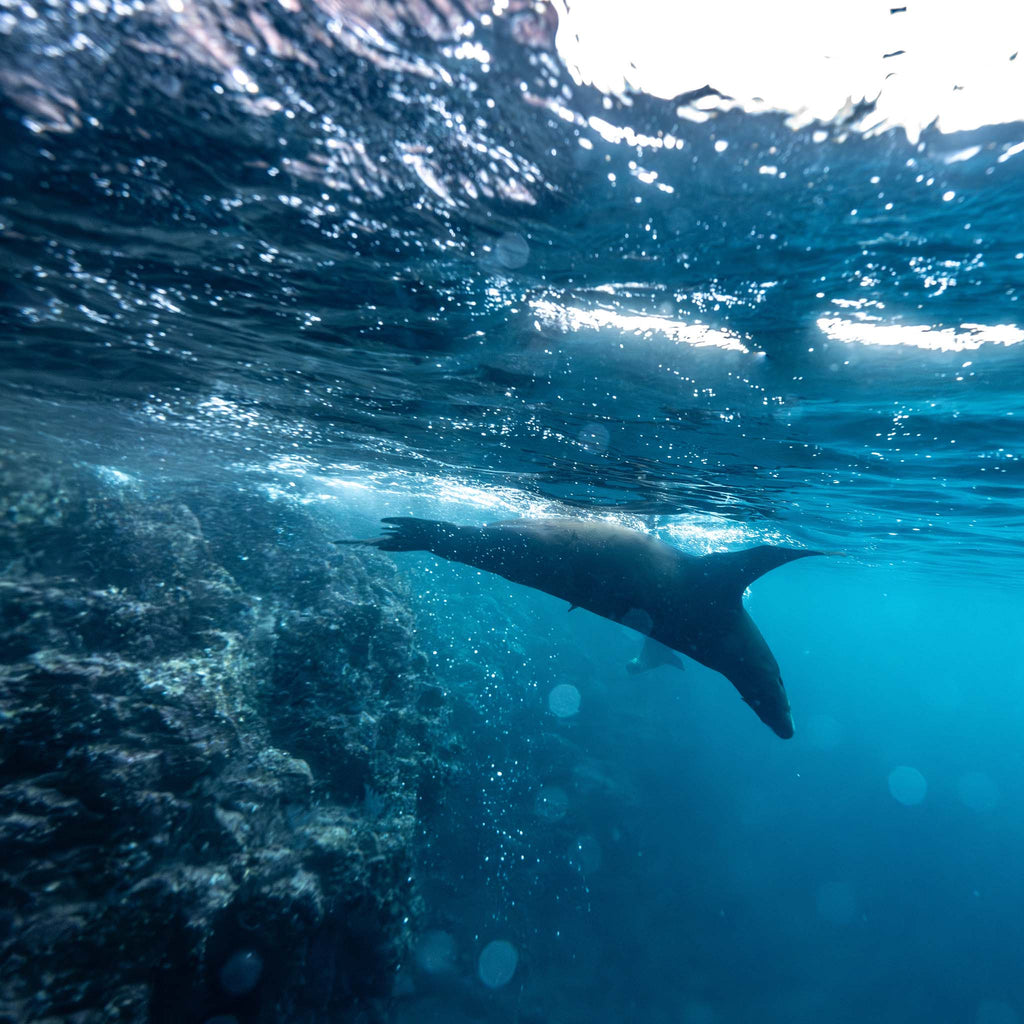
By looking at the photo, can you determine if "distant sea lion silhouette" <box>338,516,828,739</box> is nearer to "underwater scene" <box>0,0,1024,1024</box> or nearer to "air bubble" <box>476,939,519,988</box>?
"underwater scene" <box>0,0,1024,1024</box>

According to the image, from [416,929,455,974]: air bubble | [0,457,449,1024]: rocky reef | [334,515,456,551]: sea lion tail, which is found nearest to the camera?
[0,457,449,1024]: rocky reef

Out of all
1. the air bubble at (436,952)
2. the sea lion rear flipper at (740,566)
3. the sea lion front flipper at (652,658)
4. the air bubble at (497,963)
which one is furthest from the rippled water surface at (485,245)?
the air bubble at (497,963)

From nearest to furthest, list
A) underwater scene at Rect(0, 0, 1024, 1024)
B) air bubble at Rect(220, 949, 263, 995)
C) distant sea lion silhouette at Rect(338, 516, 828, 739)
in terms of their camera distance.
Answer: underwater scene at Rect(0, 0, 1024, 1024) < air bubble at Rect(220, 949, 263, 995) < distant sea lion silhouette at Rect(338, 516, 828, 739)

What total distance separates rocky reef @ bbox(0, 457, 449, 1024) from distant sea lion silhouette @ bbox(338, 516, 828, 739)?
372 centimetres

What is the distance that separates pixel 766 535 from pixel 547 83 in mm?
22906

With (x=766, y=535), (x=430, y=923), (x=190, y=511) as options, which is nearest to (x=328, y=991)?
(x=430, y=923)

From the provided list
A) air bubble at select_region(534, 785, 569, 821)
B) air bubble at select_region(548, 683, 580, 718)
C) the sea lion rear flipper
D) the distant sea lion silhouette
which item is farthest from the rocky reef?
air bubble at select_region(548, 683, 580, 718)

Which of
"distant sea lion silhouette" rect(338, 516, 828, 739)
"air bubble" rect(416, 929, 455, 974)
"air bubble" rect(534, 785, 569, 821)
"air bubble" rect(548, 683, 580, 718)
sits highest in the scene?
"distant sea lion silhouette" rect(338, 516, 828, 739)

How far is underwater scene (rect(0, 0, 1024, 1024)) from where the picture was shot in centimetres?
334

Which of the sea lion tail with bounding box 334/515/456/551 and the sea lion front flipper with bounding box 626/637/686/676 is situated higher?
the sea lion tail with bounding box 334/515/456/551

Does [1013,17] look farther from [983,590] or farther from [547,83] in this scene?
[983,590]

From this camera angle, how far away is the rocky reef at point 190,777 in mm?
5141

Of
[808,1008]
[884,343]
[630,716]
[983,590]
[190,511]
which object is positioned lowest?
[808,1008]

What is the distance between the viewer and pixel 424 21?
296 centimetres
